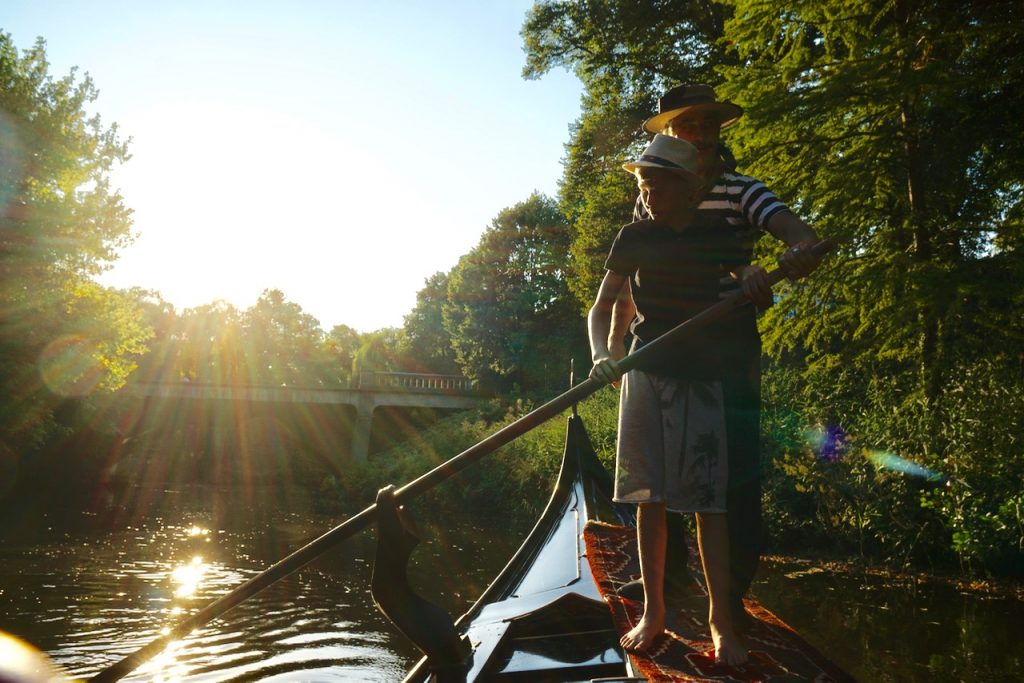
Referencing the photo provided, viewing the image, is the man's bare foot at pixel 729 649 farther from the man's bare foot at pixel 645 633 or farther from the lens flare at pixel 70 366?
the lens flare at pixel 70 366

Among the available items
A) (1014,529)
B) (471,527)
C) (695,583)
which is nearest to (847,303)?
(1014,529)

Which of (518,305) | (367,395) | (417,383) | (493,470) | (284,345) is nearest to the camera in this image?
(493,470)

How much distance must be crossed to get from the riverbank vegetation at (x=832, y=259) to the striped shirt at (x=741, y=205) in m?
2.25

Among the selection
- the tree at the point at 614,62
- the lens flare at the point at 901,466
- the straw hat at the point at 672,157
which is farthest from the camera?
the tree at the point at 614,62

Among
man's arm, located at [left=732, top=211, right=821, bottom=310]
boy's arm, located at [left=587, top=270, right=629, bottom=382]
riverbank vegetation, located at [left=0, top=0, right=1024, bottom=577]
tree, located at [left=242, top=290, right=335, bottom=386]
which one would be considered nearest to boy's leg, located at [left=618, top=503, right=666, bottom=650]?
boy's arm, located at [left=587, top=270, right=629, bottom=382]

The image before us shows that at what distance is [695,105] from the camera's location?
204 cm

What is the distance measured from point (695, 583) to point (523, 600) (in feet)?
1.97

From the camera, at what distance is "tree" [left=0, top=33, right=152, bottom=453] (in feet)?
40.5

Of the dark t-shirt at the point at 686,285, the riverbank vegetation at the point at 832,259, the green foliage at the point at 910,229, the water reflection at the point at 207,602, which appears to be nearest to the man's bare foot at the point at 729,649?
the dark t-shirt at the point at 686,285

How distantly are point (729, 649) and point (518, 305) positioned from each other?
21.3 meters

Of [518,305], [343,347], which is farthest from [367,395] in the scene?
[343,347]

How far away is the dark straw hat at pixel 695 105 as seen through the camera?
6.71 ft

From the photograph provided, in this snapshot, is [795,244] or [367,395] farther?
[367,395]

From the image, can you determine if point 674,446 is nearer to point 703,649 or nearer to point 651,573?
point 651,573
